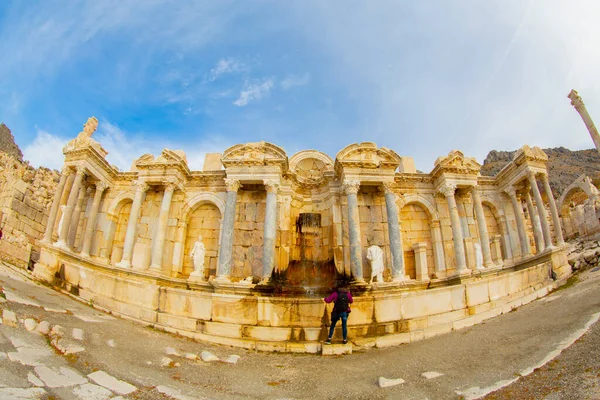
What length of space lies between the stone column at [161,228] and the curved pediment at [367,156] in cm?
897

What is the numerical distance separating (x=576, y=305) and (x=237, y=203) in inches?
574

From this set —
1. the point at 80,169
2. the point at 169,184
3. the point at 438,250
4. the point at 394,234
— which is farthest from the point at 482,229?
the point at 80,169

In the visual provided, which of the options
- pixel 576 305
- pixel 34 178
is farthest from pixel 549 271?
pixel 34 178

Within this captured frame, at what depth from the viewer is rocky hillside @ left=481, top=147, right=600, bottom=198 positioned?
46747 millimetres

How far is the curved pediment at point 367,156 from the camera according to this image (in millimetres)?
Answer: 17266

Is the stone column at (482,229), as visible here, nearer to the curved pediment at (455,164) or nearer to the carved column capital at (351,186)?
the curved pediment at (455,164)

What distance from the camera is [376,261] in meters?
16.0

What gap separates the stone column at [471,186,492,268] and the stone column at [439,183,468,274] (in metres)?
1.22

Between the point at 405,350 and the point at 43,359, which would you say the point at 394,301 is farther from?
the point at 43,359

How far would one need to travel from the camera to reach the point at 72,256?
16.2 meters

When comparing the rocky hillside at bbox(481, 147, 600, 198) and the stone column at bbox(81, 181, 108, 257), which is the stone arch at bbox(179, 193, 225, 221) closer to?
the stone column at bbox(81, 181, 108, 257)

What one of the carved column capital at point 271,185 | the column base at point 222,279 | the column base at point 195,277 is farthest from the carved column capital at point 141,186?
the column base at point 222,279

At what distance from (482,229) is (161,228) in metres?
17.3

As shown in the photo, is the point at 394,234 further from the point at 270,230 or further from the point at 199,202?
the point at 199,202
